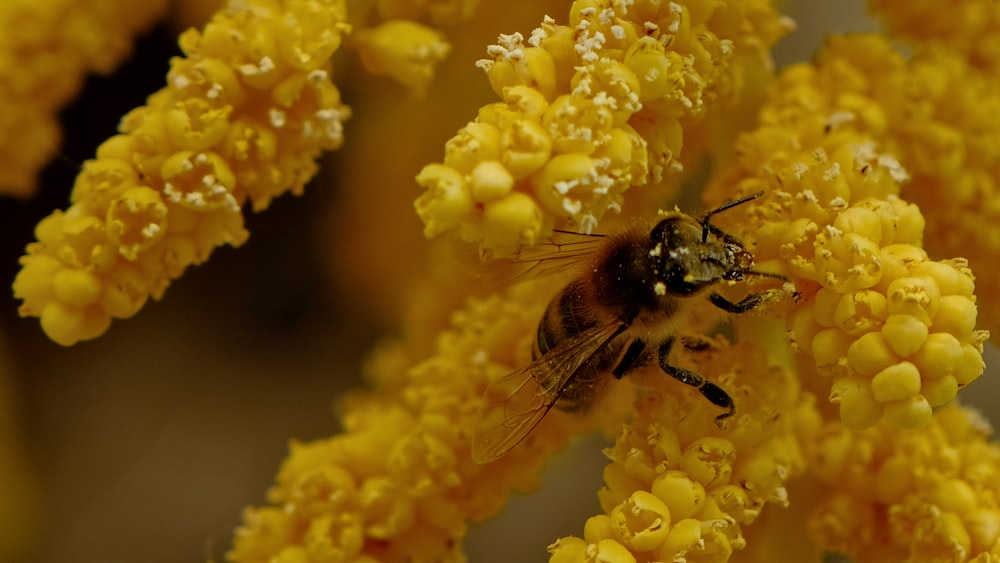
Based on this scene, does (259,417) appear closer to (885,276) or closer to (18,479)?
(18,479)

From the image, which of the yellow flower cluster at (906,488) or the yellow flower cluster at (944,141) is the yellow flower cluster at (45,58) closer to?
the yellow flower cluster at (944,141)

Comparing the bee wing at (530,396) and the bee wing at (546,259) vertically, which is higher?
the bee wing at (546,259)

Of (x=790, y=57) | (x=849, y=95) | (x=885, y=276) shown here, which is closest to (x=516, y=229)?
(x=885, y=276)

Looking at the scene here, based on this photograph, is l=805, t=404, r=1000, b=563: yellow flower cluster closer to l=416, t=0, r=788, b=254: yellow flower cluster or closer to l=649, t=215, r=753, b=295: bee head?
l=649, t=215, r=753, b=295: bee head

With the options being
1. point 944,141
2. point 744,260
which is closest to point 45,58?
point 744,260

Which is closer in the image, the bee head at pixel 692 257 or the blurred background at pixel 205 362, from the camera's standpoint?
the bee head at pixel 692 257

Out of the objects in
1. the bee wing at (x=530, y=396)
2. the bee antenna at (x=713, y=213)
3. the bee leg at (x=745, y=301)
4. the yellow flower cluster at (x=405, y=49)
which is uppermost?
the yellow flower cluster at (x=405, y=49)

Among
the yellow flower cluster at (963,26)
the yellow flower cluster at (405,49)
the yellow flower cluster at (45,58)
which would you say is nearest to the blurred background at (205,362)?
the yellow flower cluster at (45,58)
